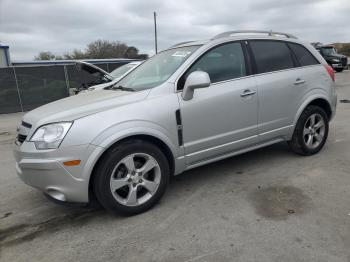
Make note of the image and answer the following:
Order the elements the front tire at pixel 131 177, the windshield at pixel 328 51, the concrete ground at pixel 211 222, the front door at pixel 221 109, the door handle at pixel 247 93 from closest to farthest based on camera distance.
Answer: the concrete ground at pixel 211 222 → the front tire at pixel 131 177 → the front door at pixel 221 109 → the door handle at pixel 247 93 → the windshield at pixel 328 51

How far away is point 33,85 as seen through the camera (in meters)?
13.5

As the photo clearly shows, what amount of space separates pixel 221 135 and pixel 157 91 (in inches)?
36.9

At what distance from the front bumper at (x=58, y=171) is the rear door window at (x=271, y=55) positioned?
8.02 feet

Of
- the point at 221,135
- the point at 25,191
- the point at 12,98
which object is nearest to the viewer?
the point at 221,135

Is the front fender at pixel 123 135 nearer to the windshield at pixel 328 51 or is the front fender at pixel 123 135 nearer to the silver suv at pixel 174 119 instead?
the silver suv at pixel 174 119

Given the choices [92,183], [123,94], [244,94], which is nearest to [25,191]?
[92,183]

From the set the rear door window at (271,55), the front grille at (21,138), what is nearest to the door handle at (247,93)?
the rear door window at (271,55)

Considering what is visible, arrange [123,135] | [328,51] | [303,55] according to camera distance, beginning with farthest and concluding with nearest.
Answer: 1. [328,51]
2. [303,55]
3. [123,135]

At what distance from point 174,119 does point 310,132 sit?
7.74ft

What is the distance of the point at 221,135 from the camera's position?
12.7 ft

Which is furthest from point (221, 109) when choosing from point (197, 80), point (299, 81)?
point (299, 81)

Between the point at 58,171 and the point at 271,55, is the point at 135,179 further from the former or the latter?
the point at 271,55

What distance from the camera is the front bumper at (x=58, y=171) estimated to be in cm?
299

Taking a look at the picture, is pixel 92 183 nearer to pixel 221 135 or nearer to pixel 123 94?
pixel 123 94
